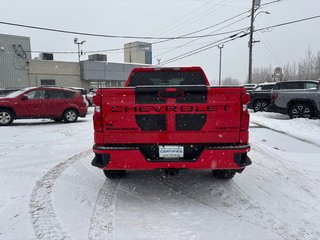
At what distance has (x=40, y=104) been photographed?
37.6ft

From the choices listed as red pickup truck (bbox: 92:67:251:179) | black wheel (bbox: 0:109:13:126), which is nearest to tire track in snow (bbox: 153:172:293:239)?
red pickup truck (bbox: 92:67:251:179)

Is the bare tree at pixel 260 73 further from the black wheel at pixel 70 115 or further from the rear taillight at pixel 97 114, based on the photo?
the rear taillight at pixel 97 114

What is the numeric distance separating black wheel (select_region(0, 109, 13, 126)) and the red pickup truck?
9.69m

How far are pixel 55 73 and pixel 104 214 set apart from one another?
29.8 metres

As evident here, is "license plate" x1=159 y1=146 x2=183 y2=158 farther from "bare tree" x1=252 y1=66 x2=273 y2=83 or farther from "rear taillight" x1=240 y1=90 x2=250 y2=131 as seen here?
"bare tree" x1=252 y1=66 x2=273 y2=83

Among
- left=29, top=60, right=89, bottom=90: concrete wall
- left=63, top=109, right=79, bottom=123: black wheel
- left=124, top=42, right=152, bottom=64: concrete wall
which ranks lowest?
left=63, top=109, right=79, bottom=123: black wheel

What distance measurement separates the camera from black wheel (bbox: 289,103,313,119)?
1159 centimetres

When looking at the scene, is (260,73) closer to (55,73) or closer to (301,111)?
(55,73)

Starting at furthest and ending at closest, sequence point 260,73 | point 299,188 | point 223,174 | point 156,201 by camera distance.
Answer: point 260,73 → point 223,174 → point 299,188 → point 156,201

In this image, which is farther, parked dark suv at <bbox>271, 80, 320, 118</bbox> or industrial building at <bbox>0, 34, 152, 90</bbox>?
industrial building at <bbox>0, 34, 152, 90</bbox>

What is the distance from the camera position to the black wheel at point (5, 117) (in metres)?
11.2

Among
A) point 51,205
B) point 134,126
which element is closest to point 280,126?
point 134,126

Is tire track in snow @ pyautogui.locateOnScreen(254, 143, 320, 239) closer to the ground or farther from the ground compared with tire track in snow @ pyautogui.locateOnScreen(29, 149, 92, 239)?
closer to the ground

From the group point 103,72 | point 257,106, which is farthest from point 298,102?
point 103,72
